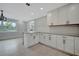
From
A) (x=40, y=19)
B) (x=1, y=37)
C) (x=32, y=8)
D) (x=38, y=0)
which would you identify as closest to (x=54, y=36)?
(x=40, y=19)

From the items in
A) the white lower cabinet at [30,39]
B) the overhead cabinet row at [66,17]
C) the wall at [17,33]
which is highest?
the overhead cabinet row at [66,17]

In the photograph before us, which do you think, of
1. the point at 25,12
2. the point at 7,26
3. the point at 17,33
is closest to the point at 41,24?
the point at 25,12

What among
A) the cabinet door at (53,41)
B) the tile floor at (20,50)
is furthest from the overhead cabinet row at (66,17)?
the tile floor at (20,50)

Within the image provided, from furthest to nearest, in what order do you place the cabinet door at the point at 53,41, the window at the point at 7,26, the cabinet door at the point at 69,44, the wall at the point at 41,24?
1. the cabinet door at the point at 69,44
2. the cabinet door at the point at 53,41
3. the wall at the point at 41,24
4. the window at the point at 7,26

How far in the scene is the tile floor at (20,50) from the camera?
1301mm

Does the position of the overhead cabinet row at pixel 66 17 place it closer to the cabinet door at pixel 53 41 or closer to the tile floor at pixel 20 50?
the cabinet door at pixel 53 41

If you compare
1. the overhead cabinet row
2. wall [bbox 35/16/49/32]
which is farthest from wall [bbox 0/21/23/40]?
the overhead cabinet row

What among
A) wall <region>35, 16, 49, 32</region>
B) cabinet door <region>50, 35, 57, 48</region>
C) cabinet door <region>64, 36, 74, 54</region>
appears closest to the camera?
wall <region>35, 16, 49, 32</region>

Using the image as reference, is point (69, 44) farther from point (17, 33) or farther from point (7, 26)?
point (7, 26)

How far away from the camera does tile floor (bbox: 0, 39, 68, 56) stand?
1301 mm

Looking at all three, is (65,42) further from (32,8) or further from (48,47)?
(32,8)

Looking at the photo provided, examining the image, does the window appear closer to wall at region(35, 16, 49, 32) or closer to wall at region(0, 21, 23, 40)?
wall at region(0, 21, 23, 40)

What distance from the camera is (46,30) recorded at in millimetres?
1527

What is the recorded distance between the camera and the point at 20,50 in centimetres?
142
